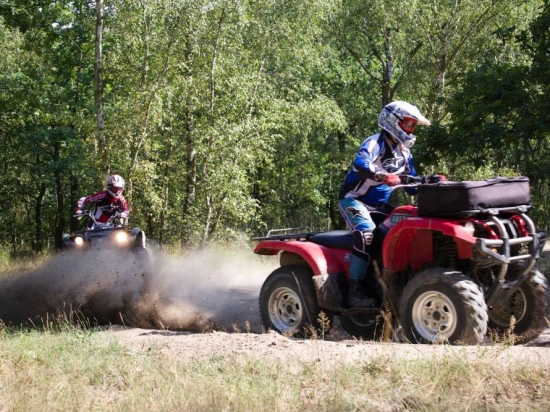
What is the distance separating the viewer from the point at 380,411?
15.8 ft

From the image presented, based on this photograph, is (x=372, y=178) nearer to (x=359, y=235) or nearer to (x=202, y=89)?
(x=359, y=235)

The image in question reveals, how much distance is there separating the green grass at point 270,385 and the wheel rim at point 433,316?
1012 mm

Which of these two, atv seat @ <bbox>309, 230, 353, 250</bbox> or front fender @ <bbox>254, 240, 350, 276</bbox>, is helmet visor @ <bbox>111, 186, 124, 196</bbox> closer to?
front fender @ <bbox>254, 240, 350, 276</bbox>

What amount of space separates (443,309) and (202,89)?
18529 millimetres

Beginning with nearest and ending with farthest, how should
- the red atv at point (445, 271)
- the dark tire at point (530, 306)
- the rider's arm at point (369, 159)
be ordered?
the red atv at point (445, 271) → the dark tire at point (530, 306) → the rider's arm at point (369, 159)

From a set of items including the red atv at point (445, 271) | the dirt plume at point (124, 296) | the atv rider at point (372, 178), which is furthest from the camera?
the dirt plume at point (124, 296)

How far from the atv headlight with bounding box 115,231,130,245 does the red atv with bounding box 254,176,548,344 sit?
15.2 ft

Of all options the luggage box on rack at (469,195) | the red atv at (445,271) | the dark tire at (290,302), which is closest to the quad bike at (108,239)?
the dark tire at (290,302)

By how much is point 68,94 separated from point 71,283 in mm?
16953

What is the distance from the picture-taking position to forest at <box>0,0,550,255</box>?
1967cm

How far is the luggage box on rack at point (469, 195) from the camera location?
21.9ft

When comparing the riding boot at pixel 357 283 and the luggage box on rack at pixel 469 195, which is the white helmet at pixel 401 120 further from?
the riding boot at pixel 357 283

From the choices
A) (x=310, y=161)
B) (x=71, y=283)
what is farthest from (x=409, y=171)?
(x=310, y=161)

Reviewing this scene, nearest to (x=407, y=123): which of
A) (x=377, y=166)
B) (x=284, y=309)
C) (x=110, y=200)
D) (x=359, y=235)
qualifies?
(x=377, y=166)
